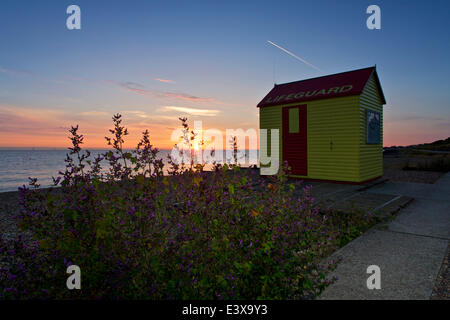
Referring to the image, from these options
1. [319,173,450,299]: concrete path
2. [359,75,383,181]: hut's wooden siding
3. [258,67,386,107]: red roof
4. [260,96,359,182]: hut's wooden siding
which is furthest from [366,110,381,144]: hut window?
[319,173,450,299]: concrete path

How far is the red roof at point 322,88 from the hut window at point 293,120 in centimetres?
46

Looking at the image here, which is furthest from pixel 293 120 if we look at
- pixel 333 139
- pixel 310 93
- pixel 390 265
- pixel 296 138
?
pixel 390 265

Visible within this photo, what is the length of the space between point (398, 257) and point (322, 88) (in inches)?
374

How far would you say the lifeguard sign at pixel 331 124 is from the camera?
10.3m

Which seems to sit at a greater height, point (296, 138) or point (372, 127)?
point (372, 127)

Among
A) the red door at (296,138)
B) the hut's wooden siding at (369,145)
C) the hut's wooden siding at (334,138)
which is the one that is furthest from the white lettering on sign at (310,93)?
the hut's wooden siding at (369,145)

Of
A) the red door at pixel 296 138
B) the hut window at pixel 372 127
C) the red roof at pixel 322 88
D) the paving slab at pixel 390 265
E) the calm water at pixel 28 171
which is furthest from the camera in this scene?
the calm water at pixel 28 171

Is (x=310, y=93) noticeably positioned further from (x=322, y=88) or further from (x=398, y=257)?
(x=398, y=257)

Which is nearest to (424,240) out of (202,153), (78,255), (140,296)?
(202,153)

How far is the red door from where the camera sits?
11.6 metres

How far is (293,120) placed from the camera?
11.9 m

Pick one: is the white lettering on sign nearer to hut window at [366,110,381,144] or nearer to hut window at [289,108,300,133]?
hut window at [289,108,300,133]

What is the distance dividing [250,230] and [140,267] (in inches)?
42.7

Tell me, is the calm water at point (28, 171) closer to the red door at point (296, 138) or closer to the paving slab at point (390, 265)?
the paving slab at point (390, 265)
